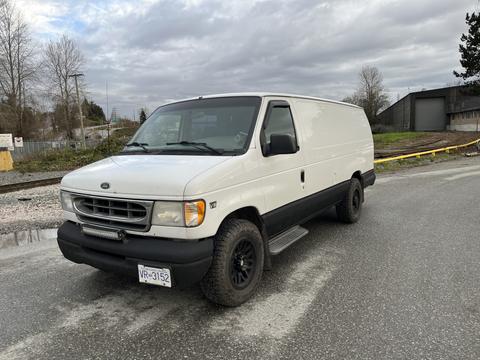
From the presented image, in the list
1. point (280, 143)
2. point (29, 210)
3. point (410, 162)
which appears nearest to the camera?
point (280, 143)

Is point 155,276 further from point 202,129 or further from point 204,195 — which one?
point 202,129

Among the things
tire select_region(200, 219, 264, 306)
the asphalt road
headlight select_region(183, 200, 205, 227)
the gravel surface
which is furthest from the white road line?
the gravel surface

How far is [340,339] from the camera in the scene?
10.1 ft

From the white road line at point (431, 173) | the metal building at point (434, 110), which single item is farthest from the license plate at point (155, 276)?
the metal building at point (434, 110)

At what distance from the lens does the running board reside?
4154 mm

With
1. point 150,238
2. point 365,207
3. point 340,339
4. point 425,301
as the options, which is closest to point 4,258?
point 150,238

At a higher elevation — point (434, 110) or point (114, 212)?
point (434, 110)

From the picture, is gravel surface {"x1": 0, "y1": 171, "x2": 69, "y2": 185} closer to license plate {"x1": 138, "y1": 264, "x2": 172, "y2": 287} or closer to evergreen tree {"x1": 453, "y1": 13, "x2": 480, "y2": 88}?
license plate {"x1": 138, "y1": 264, "x2": 172, "y2": 287}

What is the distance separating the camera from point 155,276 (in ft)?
10.4

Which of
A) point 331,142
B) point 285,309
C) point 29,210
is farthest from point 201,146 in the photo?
A: point 29,210

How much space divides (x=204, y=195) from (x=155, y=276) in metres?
0.81

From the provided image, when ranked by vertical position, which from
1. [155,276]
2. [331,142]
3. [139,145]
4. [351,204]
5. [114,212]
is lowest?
[351,204]

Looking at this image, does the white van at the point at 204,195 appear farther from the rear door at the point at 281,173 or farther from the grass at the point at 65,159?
the grass at the point at 65,159

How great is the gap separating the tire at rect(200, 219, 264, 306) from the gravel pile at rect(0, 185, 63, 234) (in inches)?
192
